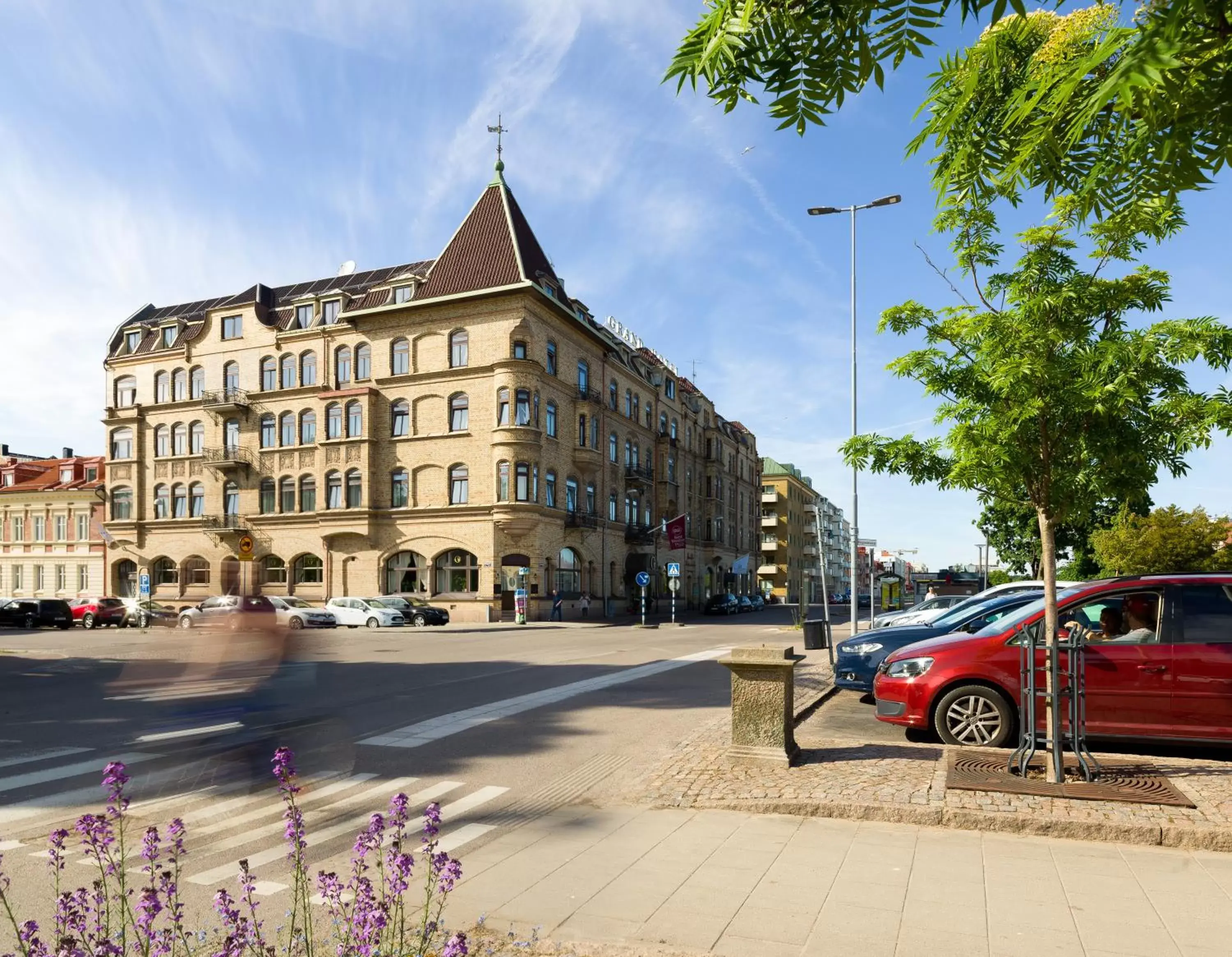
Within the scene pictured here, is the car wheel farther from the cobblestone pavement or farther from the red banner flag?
the red banner flag

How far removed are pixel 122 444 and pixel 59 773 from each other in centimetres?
4819

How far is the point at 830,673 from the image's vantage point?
1559 cm

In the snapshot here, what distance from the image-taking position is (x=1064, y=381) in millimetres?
6965

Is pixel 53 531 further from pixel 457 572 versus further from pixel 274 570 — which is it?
pixel 457 572

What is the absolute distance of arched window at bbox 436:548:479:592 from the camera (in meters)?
40.6

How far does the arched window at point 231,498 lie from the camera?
46.6m

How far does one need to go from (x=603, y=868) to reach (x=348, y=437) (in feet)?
133

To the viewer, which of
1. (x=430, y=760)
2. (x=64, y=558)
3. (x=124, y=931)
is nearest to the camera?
(x=124, y=931)

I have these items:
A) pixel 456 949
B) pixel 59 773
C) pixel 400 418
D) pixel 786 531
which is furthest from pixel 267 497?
pixel 786 531

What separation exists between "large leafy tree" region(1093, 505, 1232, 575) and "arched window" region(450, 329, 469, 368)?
2821 centimetres

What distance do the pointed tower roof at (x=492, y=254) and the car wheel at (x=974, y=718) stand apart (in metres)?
33.8

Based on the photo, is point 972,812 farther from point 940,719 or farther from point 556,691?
point 556,691

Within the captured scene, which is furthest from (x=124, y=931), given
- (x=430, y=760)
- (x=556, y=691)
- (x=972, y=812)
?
(x=556, y=691)

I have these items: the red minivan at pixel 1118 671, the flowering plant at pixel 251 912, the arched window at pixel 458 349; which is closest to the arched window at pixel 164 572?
the arched window at pixel 458 349
